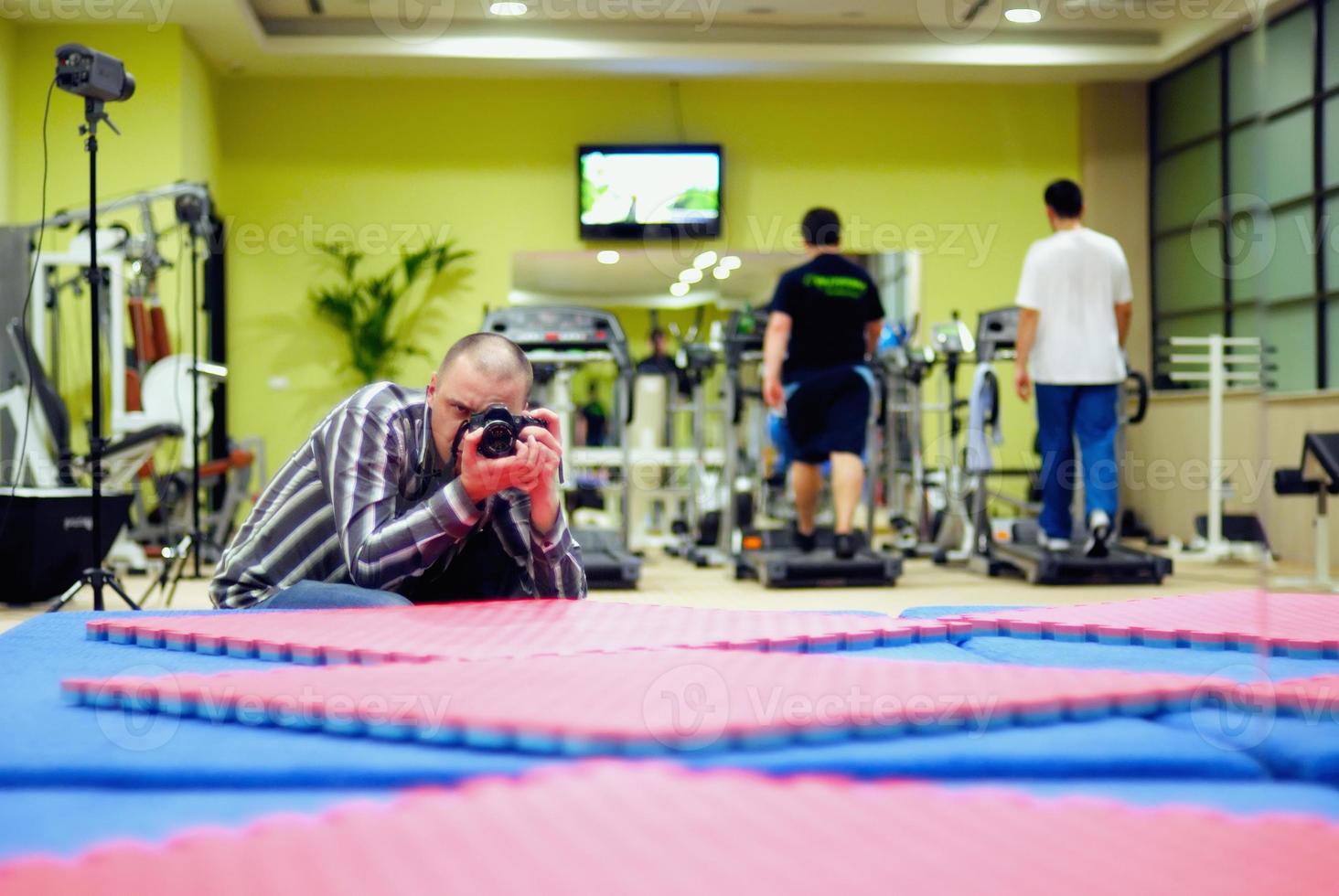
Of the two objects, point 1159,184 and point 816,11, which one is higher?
point 816,11

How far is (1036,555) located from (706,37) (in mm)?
4602

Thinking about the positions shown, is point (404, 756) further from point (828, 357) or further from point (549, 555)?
point (828, 357)

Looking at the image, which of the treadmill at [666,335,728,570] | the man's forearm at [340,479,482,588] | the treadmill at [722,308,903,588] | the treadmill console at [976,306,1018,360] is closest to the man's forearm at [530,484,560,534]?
the man's forearm at [340,479,482,588]

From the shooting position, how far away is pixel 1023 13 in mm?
8094

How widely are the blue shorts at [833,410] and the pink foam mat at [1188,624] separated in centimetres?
338

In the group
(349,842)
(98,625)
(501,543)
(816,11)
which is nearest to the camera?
(349,842)

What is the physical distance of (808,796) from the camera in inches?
33.4

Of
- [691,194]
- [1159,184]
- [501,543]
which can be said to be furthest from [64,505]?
[1159,184]

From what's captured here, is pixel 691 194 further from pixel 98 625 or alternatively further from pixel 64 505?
pixel 98 625

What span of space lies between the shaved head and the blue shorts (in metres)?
3.36

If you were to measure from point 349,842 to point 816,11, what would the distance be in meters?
8.20

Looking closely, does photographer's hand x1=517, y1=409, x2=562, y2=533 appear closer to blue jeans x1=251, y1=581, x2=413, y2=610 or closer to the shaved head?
the shaved head

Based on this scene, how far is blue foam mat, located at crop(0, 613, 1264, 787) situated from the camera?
0.90 metres

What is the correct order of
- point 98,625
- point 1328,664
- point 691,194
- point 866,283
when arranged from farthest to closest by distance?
point 691,194 < point 866,283 < point 98,625 < point 1328,664
